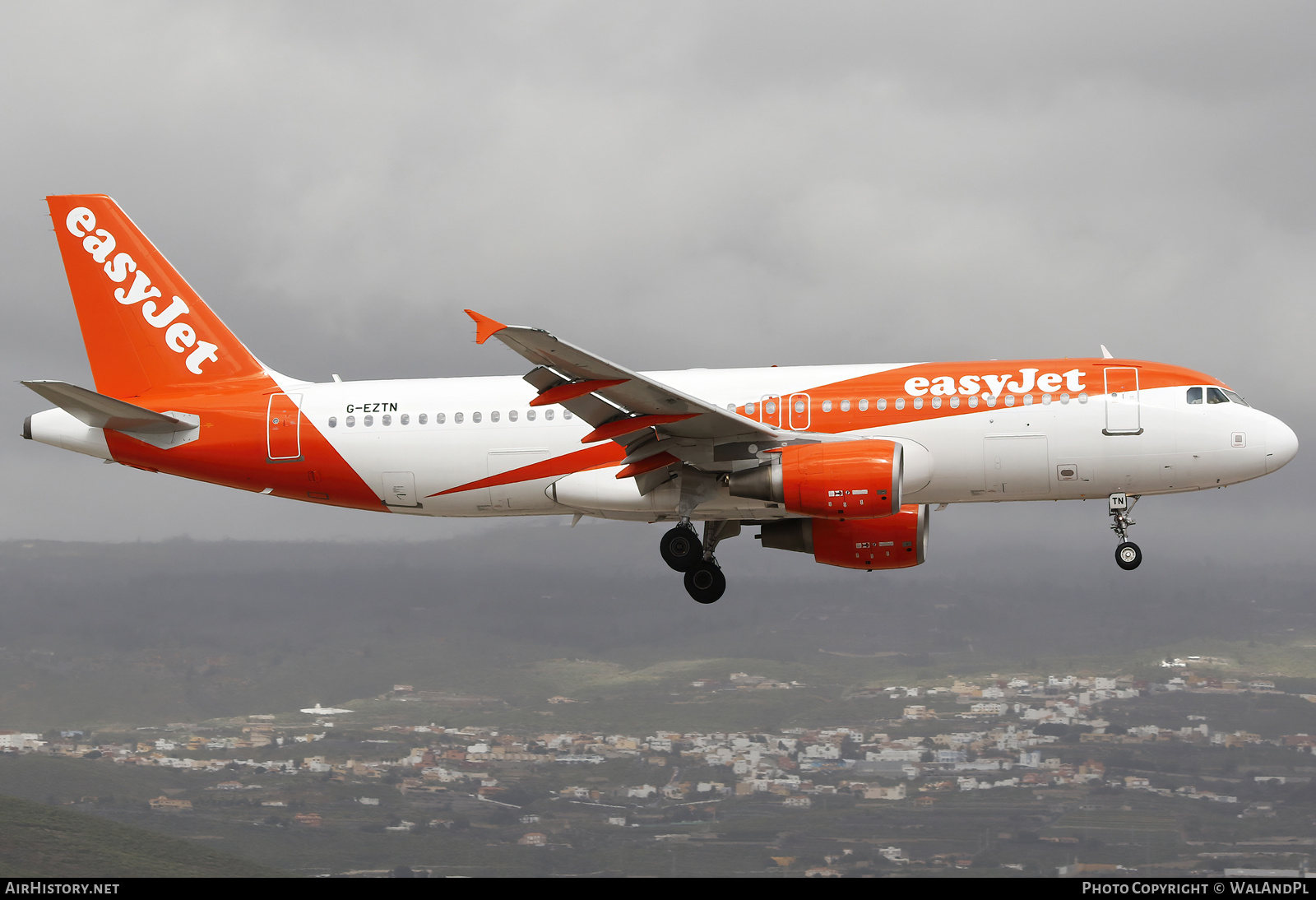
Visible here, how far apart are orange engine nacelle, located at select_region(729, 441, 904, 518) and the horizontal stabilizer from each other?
1567cm

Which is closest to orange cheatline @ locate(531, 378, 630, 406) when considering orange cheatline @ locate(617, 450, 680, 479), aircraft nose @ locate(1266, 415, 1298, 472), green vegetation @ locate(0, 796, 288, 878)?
orange cheatline @ locate(617, 450, 680, 479)

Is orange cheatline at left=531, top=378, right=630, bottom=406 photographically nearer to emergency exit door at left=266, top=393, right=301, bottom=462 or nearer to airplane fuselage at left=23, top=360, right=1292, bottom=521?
airplane fuselage at left=23, top=360, right=1292, bottom=521

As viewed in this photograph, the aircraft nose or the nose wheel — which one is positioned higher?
the aircraft nose

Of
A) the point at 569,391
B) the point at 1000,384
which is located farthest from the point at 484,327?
the point at 1000,384

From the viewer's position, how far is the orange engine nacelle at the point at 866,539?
33.3 metres

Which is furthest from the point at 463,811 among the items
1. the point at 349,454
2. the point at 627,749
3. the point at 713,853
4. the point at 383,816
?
the point at 349,454

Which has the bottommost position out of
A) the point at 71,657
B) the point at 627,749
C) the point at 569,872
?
the point at 569,872

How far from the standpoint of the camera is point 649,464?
3078 centimetres

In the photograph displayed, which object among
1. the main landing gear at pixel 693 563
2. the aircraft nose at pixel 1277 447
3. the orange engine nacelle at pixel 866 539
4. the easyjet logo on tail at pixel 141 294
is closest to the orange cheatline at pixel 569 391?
the main landing gear at pixel 693 563

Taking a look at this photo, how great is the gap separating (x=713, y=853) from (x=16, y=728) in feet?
219

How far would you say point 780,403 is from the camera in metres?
31.0

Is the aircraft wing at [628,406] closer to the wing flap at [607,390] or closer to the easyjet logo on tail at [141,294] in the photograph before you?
the wing flap at [607,390]

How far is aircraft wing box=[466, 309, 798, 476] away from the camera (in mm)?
26609
